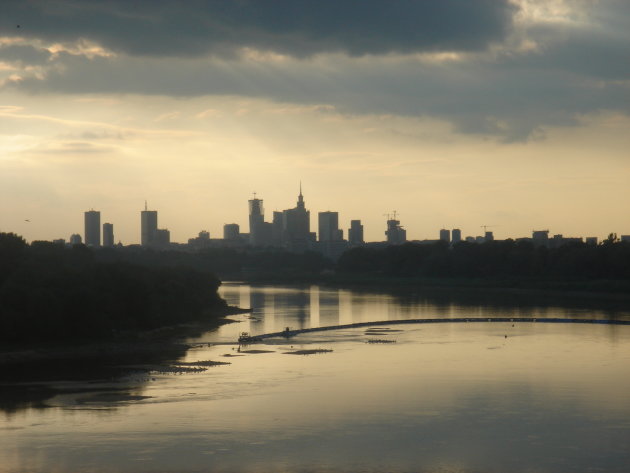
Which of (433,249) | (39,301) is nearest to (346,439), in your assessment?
(39,301)

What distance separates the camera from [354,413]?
33344mm

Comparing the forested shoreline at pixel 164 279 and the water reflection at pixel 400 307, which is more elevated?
the forested shoreline at pixel 164 279

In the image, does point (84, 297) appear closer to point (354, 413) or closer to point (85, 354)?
point (85, 354)

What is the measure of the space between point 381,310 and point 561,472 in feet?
197

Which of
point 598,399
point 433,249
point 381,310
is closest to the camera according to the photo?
point 598,399

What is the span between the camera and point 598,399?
1403 inches

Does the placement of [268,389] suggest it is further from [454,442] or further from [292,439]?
[454,442]

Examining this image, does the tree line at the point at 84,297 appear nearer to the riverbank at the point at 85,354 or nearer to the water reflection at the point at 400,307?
the riverbank at the point at 85,354

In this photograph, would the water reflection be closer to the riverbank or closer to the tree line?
the tree line

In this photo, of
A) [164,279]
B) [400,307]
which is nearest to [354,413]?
[164,279]

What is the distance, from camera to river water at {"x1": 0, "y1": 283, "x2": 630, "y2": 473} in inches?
1049

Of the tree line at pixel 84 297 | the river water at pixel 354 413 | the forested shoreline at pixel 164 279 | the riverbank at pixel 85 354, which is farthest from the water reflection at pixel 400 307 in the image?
the river water at pixel 354 413

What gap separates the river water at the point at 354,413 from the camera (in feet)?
87.5

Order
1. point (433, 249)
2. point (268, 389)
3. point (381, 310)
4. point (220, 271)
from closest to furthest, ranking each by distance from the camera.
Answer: point (268, 389)
point (381, 310)
point (433, 249)
point (220, 271)
